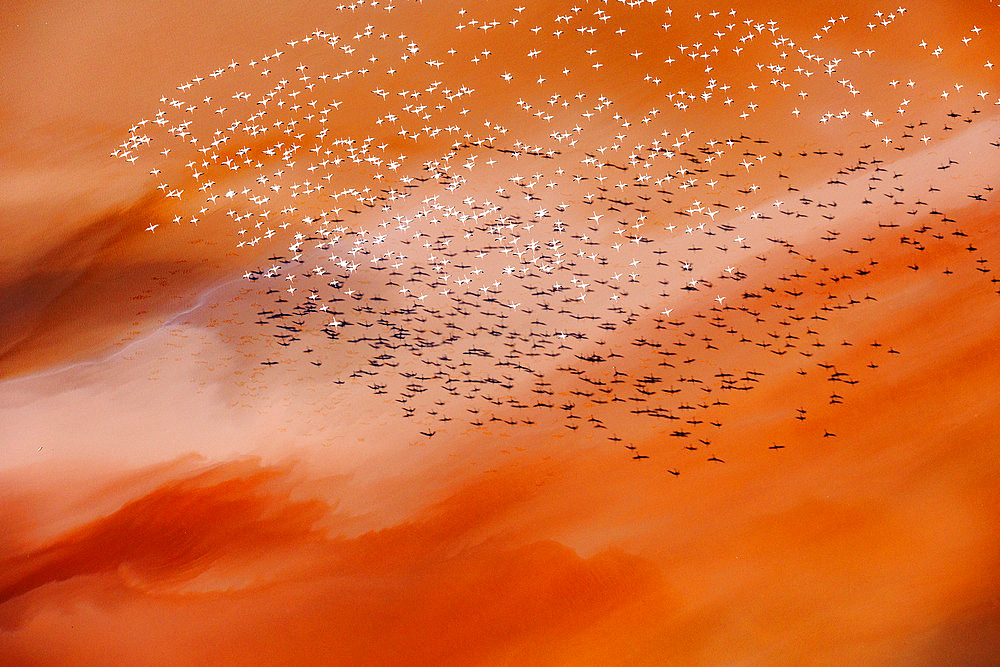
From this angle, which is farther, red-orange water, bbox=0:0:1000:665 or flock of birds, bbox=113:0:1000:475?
flock of birds, bbox=113:0:1000:475

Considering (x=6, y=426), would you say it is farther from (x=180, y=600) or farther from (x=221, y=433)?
(x=180, y=600)

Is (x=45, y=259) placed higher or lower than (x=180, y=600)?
higher

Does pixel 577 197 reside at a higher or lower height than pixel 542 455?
higher

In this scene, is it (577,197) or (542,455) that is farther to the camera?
(577,197)

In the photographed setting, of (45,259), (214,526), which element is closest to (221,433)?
(214,526)

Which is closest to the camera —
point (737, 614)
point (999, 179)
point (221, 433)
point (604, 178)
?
point (737, 614)

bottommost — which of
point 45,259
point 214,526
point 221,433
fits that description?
point 214,526

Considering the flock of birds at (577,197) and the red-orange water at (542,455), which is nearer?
the red-orange water at (542,455)

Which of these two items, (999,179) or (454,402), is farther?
(999,179)
